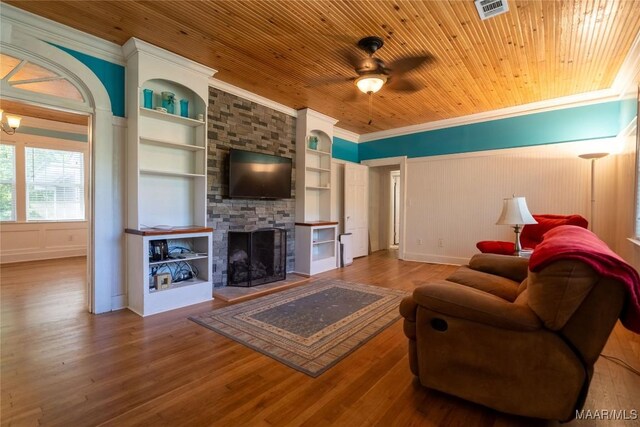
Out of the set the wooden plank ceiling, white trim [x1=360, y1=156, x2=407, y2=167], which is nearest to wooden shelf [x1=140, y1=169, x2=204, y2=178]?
the wooden plank ceiling

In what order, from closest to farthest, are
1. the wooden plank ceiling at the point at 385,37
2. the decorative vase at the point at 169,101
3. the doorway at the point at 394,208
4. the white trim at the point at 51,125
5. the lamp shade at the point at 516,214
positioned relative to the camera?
Result: the wooden plank ceiling at the point at 385,37, the lamp shade at the point at 516,214, the decorative vase at the point at 169,101, the white trim at the point at 51,125, the doorway at the point at 394,208

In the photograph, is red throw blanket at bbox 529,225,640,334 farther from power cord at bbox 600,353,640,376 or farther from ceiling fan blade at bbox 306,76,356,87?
ceiling fan blade at bbox 306,76,356,87

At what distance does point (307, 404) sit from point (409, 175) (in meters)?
5.08

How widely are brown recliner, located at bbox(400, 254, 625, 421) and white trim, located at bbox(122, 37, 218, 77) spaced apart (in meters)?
3.46

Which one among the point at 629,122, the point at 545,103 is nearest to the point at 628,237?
the point at 629,122

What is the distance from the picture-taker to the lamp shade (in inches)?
106

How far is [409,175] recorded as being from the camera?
235 inches

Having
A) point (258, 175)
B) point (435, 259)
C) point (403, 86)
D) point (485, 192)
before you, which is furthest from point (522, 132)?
point (258, 175)

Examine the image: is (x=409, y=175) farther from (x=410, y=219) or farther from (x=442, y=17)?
(x=442, y=17)

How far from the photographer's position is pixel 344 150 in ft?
20.9

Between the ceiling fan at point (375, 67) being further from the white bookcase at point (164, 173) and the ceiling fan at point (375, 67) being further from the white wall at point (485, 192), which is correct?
the white wall at point (485, 192)

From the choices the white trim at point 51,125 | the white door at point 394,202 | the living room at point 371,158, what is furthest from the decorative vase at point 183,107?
the white door at point 394,202

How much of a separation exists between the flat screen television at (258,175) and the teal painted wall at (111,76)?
132 centimetres

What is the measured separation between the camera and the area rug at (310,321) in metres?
2.23
